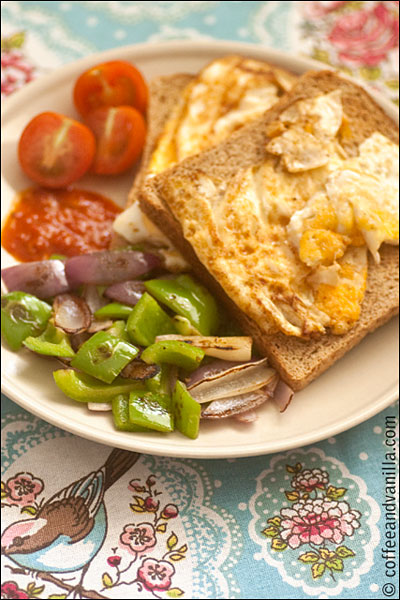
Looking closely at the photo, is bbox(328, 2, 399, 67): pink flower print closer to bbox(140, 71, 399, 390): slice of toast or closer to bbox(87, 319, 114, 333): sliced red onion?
bbox(140, 71, 399, 390): slice of toast

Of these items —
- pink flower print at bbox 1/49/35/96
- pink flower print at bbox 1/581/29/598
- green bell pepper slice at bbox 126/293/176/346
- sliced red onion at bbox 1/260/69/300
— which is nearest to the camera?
pink flower print at bbox 1/581/29/598

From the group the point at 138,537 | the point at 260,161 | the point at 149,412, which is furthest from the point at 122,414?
the point at 260,161

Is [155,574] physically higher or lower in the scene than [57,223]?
lower

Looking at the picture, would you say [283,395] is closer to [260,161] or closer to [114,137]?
[260,161]

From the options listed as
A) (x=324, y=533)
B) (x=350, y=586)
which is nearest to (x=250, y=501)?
(x=324, y=533)

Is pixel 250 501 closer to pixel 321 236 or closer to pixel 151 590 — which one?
Result: pixel 151 590

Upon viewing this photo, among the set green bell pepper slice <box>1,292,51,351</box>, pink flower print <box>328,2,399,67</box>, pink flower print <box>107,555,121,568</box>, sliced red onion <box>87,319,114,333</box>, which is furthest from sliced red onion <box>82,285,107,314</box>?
pink flower print <box>328,2,399,67</box>
